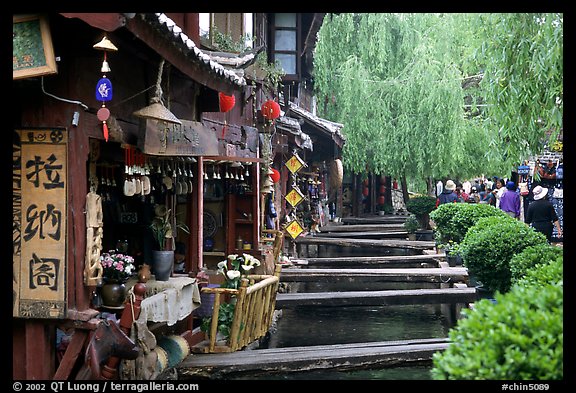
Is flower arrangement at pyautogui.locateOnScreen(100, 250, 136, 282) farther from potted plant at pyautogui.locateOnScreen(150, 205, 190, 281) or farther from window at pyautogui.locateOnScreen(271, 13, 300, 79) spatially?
window at pyautogui.locateOnScreen(271, 13, 300, 79)

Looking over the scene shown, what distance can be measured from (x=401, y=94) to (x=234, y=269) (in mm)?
16459

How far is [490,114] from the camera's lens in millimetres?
9375

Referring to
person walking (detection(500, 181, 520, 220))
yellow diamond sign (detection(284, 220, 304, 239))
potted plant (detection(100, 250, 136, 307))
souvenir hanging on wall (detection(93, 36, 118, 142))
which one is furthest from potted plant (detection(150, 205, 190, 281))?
person walking (detection(500, 181, 520, 220))

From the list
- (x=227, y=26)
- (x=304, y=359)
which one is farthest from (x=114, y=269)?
(x=227, y=26)

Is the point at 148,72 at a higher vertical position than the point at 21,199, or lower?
higher

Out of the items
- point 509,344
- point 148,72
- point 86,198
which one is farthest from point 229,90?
point 509,344

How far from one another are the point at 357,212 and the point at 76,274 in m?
31.1

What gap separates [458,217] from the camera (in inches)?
669

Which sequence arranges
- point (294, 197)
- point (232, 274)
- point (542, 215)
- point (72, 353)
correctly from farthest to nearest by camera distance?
point (294, 197) → point (542, 215) → point (232, 274) → point (72, 353)

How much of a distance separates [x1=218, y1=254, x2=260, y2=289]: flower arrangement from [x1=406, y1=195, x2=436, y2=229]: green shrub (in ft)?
49.5

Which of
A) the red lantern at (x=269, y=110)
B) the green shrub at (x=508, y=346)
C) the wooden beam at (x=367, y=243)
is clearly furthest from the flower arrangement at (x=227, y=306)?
the wooden beam at (x=367, y=243)

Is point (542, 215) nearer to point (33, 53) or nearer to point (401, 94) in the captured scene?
point (33, 53)

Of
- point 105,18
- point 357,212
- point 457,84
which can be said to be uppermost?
point 457,84
